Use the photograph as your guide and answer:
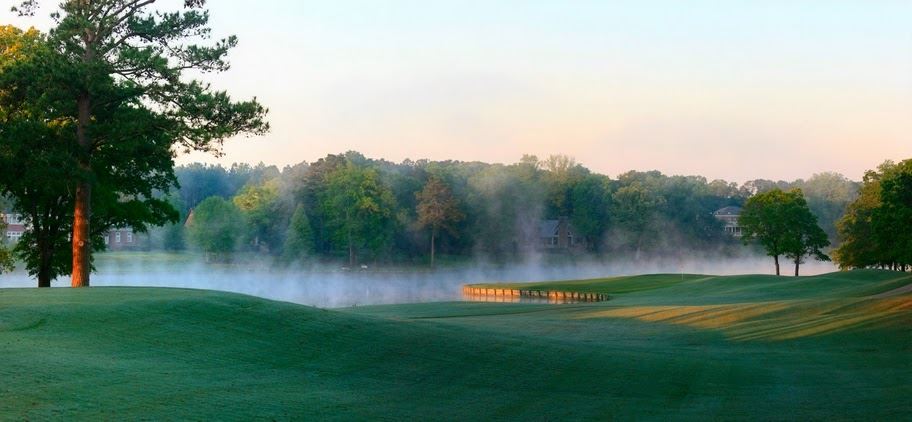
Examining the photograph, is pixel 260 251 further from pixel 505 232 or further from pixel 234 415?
pixel 234 415

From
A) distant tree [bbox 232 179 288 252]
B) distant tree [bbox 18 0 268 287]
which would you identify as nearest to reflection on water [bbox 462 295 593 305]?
distant tree [bbox 18 0 268 287]

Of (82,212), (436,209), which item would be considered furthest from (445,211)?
(82,212)

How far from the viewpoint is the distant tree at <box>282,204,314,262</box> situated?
106438mm

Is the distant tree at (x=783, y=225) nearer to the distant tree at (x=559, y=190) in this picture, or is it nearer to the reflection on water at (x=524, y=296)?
the reflection on water at (x=524, y=296)

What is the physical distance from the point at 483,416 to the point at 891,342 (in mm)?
15972

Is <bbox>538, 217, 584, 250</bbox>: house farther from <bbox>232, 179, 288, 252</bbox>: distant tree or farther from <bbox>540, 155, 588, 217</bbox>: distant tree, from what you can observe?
<bbox>232, 179, 288, 252</bbox>: distant tree

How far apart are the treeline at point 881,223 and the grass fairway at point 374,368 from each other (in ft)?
55.9

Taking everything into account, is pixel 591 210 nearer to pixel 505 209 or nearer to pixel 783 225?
pixel 505 209

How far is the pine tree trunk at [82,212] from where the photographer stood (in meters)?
31.2

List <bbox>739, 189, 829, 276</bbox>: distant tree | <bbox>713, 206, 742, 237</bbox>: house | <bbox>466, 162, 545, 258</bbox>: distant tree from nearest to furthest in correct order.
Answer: <bbox>739, 189, 829, 276</bbox>: distant tree → <bbox>466, 162, 545, 258</bbox>: distant tree → <bbox>713, 206, 742, 237</bbox>: house

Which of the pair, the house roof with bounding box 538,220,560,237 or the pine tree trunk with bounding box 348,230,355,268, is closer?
the pine tree trunk with bounding box 348,230,355,268

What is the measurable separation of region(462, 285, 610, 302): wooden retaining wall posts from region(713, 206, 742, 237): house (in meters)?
79.2

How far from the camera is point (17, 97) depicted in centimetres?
3228

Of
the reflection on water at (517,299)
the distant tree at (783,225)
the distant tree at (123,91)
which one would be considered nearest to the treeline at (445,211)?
the reflection on water at (517,299)
